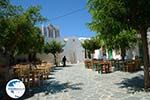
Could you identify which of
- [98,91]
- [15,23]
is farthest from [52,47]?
[98,91]

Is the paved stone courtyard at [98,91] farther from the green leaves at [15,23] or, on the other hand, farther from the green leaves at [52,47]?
the green leaves at [52,47]

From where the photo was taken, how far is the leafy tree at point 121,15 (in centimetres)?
1447

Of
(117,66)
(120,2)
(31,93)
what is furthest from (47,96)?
(117,66)

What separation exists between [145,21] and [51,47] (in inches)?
1147

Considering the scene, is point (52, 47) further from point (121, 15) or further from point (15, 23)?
point (121, 15)

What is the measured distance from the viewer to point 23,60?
4662 centimetres

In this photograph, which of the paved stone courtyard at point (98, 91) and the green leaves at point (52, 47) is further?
the green leaves at point (52, 47)

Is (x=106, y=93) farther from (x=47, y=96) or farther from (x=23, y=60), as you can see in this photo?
(x=23, y=60)

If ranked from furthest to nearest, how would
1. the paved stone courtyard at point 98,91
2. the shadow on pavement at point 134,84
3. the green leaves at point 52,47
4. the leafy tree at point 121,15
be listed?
the green leaves at point 52,47
the shadow on pavement at point 134,84
the leafy tree at point 121,15
the paved stone courtyard at point 98,91

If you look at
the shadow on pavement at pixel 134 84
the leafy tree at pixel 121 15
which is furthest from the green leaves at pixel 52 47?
the leafy tree at pixel 121 15

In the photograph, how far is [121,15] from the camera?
14742mm

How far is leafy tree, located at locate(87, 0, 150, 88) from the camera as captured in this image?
47.5 feet

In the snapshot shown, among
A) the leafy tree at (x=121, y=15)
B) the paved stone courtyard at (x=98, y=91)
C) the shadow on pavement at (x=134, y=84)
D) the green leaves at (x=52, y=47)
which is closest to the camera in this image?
the paved stone courtyard at (x=98, y=91)

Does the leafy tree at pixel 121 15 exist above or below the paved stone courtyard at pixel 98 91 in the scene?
above
